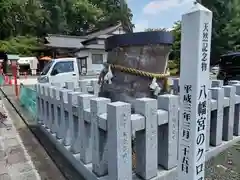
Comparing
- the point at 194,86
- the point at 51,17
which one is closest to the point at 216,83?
the point at 194,86

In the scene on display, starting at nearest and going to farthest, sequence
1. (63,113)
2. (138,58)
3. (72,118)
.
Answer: (72,118)
(138,58)
(63,113)

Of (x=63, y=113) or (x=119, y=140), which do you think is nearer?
(x=119, y=140)

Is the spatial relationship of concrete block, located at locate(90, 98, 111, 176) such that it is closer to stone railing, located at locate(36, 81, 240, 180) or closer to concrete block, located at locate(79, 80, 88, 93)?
stone railing, located at locate(36, 81, 240, 180)

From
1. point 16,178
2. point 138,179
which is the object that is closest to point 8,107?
point 16,178

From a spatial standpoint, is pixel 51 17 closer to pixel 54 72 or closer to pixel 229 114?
pixel 54 72

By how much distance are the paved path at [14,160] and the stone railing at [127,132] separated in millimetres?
515

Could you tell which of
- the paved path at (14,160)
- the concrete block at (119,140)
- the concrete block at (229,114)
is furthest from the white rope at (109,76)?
the concrete block at (229,114)

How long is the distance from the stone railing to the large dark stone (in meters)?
0.67

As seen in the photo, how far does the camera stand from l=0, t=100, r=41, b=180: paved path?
284cm

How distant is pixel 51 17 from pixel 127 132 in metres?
37.3

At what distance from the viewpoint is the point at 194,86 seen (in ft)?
5.06

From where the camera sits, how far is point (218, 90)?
10.5 feet

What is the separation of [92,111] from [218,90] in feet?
6.03

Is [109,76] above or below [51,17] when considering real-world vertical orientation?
below
